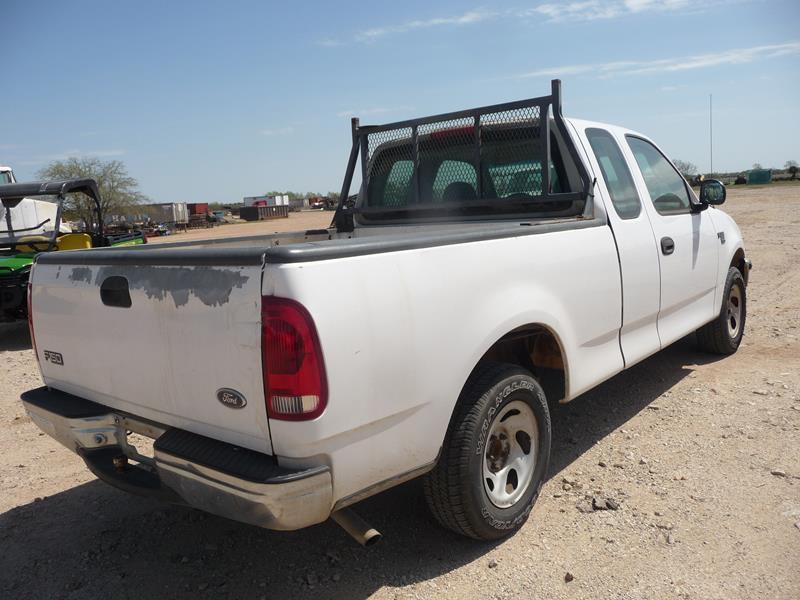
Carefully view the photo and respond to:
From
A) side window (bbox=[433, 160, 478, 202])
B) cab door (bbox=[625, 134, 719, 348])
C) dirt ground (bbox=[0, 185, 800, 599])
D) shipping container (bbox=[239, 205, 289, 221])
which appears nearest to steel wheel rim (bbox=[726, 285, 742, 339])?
cab door (bbox=[625, 134, 719, 348])

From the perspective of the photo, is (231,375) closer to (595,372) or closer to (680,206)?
(595,372)

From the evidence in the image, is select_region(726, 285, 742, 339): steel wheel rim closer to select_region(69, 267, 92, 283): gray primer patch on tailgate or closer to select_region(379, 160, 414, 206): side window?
select_region(379, 160, 414, 206): side window

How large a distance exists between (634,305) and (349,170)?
92.8 inches

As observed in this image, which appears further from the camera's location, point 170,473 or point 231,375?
point 170,473

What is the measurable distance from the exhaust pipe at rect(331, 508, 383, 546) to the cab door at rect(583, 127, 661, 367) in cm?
210

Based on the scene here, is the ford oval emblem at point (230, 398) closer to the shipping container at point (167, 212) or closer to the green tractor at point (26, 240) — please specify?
the green tractor at point (26, 240)

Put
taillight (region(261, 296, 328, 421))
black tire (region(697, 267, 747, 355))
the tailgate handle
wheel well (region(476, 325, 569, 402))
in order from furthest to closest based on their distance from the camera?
black tire (region(697, 267, 747, 355)) → wheel well (region(476, 325, 569, 402)) → the tailgate handle → taillight (region(261, 296, 328, 421))

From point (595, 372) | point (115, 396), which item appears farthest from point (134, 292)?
point (595, 372)

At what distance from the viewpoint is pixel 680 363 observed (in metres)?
5.77

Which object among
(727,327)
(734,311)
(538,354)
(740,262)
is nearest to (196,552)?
(538,354)

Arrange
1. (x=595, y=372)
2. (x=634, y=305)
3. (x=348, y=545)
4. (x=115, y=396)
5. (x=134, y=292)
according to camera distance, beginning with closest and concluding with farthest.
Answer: (x=134, y=292), (x=115, y=396), (x=348, y=545), (x=595, y=372), (x=634, y=305)

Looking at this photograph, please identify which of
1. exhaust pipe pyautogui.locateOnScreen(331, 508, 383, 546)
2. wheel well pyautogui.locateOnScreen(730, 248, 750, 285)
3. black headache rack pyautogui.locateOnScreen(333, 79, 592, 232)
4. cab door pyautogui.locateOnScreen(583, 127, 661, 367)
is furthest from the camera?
wheel well pyautogui.locateOnScreen(730, 248, 750, 285)

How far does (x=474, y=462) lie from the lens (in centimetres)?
276

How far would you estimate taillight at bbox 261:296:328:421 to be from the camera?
83.8 inches
